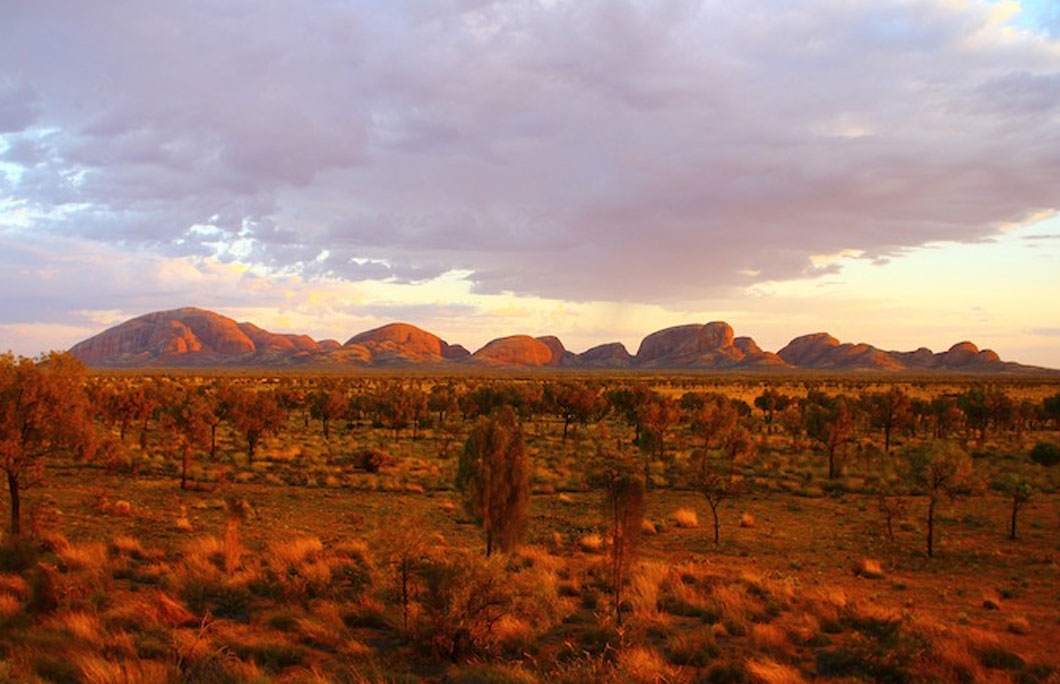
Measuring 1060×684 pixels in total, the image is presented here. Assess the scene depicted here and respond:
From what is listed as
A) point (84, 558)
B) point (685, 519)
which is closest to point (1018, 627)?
point (685, 519)

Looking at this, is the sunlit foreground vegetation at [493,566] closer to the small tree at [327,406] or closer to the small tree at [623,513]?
the small tree at [623,513]

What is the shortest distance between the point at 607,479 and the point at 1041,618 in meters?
10.4

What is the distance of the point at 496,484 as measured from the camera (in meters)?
18.2

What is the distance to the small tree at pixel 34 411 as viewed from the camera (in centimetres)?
1880

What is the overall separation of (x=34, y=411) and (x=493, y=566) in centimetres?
1486

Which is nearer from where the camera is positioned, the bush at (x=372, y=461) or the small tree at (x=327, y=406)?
the bush at (x=372, y=461)

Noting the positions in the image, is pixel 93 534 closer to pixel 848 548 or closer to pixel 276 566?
pixel 276 566

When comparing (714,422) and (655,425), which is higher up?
(714,422)

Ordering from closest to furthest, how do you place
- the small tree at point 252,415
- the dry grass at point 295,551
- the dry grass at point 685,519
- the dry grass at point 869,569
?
the dry grass at point 295,551 → the dry grass at point 869,569 → the dry grass at point 685,519 → the small tree at point 252,415

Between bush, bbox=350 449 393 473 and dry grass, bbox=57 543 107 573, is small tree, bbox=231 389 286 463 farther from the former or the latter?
dry grass, bbox=57 543 107 573

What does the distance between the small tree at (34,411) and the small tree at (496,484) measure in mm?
11751

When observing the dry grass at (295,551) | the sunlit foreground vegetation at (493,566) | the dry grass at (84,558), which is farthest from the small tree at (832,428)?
the dry grass at (84,558)

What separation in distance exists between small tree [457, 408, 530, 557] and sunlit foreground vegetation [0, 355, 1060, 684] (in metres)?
0.07

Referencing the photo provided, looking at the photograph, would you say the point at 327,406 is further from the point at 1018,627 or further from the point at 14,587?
the point at 1018,627
